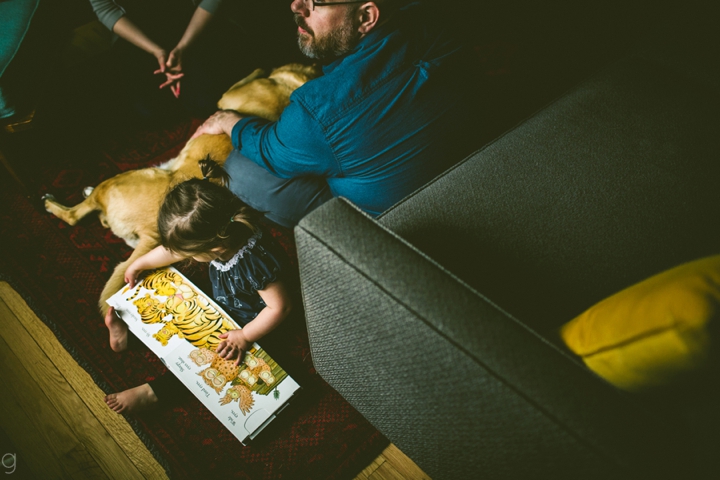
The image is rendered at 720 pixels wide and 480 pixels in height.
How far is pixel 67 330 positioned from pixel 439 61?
1.73 metres

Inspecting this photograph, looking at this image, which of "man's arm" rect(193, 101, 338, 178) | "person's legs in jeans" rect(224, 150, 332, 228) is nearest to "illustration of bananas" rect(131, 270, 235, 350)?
"person's legs in jeans" rect(224, 150, 332, 228)

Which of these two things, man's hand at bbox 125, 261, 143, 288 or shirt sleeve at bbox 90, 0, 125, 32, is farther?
shirt sleeve at bbox 90, 0, 125, 32

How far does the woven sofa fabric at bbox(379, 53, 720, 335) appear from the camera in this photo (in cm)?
96

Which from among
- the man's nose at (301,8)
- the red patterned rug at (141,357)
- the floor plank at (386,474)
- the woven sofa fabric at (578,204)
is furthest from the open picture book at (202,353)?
the man's nose at (301,8)

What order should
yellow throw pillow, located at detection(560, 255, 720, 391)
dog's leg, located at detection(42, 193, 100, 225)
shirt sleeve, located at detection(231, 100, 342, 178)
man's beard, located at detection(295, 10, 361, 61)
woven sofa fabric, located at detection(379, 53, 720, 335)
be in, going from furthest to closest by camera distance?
dog's leg, located at detection(42, 193, 100, 225) < man's beard, located at detection(295, 10, 361, 61) < shirt sleeve, located at detection(231, 100, 342, 178) < woven sofa fabric, located at detection(379, 53, 720, 335) < yellow throw pillow, located at detection(560, 255, 720, 391)

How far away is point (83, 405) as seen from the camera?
132 centimetres

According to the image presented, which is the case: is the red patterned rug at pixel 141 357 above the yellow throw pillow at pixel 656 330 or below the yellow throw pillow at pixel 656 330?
below

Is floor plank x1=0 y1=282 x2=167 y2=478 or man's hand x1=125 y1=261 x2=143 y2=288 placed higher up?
man's hand x1=125 y1=261 x2=143 y2=288

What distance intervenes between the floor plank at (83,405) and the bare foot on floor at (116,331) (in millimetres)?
154

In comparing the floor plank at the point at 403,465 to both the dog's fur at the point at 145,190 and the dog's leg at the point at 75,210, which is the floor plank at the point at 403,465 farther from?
the dog's leg at the point at 75,210

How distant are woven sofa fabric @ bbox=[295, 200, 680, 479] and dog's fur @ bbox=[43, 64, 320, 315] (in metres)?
1.01

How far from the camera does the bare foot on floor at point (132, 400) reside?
4.15ft

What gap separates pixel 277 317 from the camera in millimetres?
1294

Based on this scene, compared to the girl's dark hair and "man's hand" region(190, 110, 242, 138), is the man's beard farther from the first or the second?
the girl's dark hair
